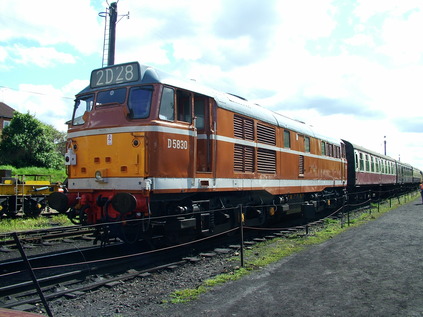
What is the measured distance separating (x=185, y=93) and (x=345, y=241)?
5.64m

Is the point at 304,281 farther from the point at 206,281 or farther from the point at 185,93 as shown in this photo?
the point at 185,93

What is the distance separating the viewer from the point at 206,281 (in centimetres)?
638

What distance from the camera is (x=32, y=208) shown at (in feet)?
55.1

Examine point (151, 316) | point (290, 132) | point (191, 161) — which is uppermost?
point (290, 132)

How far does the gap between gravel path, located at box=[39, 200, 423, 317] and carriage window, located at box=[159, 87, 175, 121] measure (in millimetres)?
2998

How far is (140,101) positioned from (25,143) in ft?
104

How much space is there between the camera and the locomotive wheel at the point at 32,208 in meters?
16.6

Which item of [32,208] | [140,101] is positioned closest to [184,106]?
[140,101]

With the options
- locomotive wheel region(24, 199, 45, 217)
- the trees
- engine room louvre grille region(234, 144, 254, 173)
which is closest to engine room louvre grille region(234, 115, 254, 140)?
engine room louvre grille region(234, 144, 254, 173)

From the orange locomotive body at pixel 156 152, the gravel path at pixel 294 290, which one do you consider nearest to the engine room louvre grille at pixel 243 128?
the orange locomotive body at pixel 156 152

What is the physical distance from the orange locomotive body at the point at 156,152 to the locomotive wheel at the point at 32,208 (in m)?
9.40

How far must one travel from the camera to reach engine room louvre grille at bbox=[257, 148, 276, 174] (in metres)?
10.6

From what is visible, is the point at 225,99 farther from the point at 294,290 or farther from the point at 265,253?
the point at 294,290

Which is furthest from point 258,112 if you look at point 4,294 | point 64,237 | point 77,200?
point 4,294
